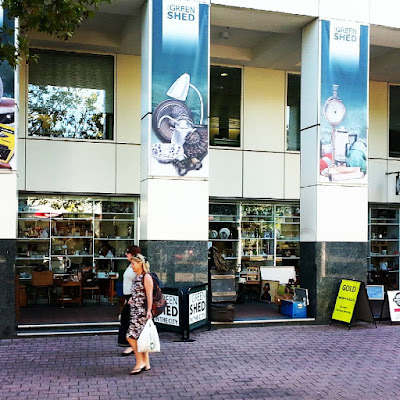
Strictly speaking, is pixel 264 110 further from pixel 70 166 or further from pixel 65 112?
pixel 70 166

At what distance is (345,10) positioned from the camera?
11.7 metres

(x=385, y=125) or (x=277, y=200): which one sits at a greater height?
(x=385, y=125)

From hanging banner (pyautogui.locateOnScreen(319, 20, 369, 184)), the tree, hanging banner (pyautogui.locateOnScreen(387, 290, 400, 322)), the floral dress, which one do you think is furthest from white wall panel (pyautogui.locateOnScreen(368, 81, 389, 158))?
the tree

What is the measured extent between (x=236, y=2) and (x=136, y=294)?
649cm

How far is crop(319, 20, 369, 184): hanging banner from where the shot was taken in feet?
37.7

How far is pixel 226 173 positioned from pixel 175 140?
4048 millimetres

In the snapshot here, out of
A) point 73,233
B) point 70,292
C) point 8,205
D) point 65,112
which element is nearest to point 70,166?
point 65,112

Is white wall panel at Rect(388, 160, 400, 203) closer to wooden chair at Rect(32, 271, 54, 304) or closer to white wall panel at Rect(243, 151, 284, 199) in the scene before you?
white wall panel at Rect(243, 151, 284, 199)

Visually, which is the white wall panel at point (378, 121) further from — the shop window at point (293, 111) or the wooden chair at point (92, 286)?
the wooden chair at point (92, 286)

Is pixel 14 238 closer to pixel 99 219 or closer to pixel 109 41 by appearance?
pixel 99 219

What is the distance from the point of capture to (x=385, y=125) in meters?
16.3

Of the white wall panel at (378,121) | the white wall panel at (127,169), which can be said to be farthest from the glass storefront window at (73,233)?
the white wall panel at (378,121)

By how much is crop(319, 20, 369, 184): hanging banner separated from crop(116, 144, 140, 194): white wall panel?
469cm

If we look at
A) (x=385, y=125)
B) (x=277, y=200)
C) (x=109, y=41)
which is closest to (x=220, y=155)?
(x=277, y=200)
